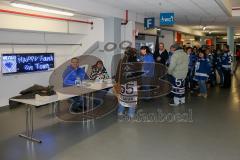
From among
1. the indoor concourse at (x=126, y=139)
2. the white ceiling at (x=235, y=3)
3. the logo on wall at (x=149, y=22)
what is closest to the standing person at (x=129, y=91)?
the indoor concourse at (x=126, y=139)

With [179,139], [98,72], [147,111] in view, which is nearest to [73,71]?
[98,72]

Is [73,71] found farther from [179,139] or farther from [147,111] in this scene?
[179,139]

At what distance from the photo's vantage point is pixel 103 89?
5828 mm

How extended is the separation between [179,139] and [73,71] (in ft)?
9.22

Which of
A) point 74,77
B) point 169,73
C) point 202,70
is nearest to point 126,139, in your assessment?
point 74,77

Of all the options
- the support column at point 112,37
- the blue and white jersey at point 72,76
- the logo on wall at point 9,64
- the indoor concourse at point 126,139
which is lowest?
the indoor concourse at point 126,139

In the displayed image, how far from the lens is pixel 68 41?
7.84 metres

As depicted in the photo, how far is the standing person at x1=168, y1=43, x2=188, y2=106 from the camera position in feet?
21.3

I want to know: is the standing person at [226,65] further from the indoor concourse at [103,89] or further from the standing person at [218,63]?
the standing person at [218,63]

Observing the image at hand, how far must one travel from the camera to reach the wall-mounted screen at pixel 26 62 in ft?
20.3

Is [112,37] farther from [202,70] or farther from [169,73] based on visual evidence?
[202,70]

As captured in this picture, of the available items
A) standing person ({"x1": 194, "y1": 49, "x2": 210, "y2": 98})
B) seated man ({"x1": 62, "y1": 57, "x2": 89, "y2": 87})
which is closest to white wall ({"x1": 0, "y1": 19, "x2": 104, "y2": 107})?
seated man ({"x1": 62, "y1": 57, "x2": 89, "y2": 87})

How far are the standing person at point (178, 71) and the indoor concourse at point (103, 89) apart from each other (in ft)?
0.08

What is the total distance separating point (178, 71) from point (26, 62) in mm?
3668
